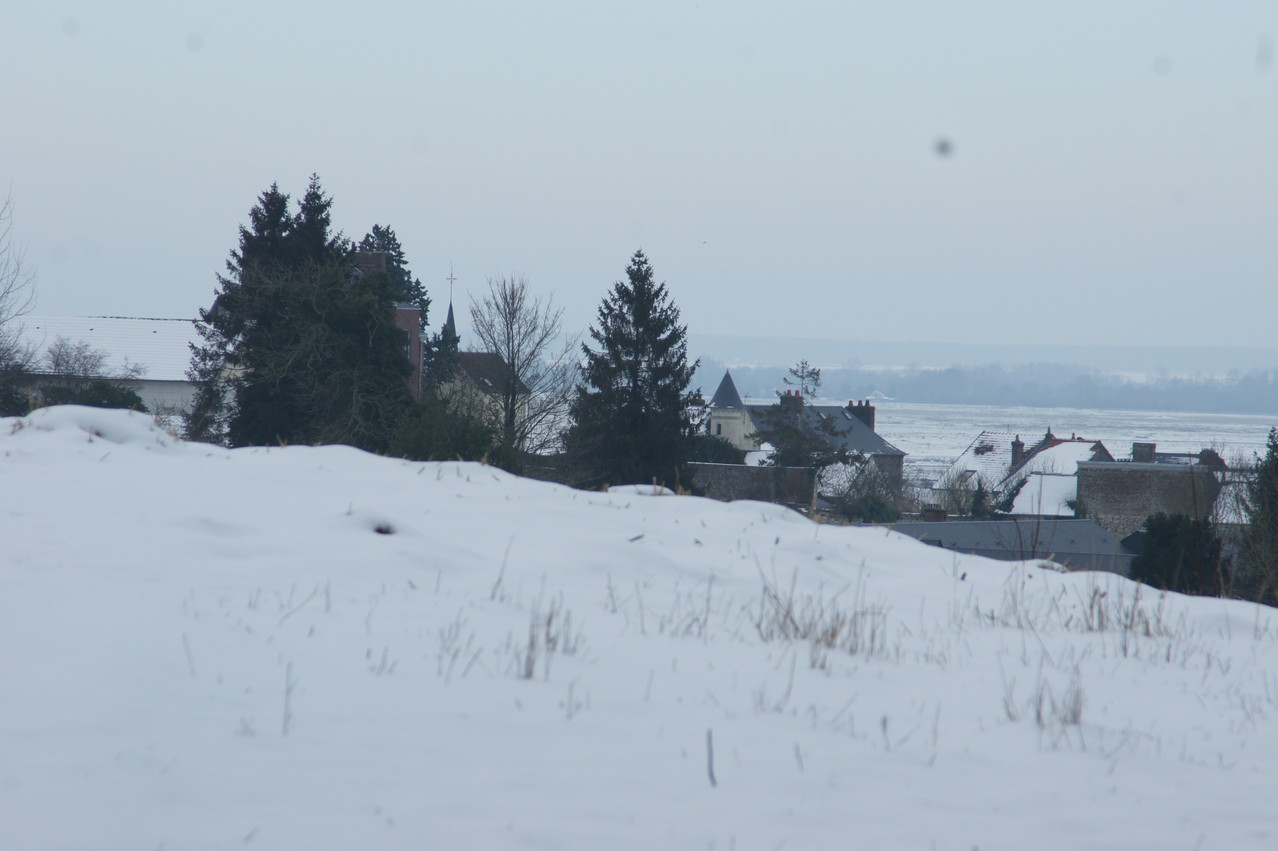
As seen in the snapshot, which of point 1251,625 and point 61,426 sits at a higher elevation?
point 61,426

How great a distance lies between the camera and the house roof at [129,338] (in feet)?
166

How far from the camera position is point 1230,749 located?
4.03 metres

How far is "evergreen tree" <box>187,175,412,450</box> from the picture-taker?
28.7 m

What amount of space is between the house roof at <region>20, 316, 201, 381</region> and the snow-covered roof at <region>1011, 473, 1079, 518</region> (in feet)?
138

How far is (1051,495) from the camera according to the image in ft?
161

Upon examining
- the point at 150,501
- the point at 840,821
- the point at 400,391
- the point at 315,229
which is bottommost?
the point at 840,821

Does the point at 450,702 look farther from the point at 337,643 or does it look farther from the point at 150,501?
the point at 150,501

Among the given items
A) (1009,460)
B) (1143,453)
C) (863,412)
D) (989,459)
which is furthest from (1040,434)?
(1143,453)

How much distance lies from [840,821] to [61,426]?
7368 mm

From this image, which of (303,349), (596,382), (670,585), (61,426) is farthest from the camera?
(596,382)

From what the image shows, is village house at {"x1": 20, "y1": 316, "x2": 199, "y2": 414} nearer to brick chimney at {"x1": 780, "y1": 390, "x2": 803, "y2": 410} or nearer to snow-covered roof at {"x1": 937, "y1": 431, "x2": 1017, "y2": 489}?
brick chimney at {"x1": 780, "y1": 390, "x2": 803, "y2": 410}

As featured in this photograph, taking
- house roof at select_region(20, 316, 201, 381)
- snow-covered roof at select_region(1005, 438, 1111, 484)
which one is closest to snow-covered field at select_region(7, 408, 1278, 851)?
house roof at select_region(20, 316, 201, 381)

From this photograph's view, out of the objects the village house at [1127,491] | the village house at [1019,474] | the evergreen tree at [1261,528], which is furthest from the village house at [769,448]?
the village house at [1127,491]

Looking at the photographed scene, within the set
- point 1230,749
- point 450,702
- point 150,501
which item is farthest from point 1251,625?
point 150,501
